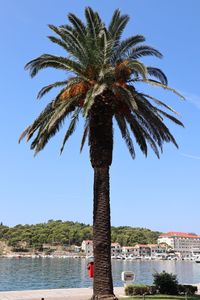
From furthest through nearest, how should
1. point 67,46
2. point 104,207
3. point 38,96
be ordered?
1. point 38,96
2. point 67,46
3. point 104,207

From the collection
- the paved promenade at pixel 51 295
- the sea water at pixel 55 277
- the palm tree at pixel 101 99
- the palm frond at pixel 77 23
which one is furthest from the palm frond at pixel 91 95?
the sea water at pixel 55 277

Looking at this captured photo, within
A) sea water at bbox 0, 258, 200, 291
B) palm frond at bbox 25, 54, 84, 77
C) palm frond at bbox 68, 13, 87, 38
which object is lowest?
sea water at bbox 0, 258, 200, 291

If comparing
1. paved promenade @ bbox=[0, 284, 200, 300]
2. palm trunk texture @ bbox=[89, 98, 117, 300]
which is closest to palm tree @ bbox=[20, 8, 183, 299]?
palm trunk texture @ bbox=[89, 98, 117, 300]

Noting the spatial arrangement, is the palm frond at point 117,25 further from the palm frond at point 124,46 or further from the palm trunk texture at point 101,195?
the palm trunk texture at point 101,195

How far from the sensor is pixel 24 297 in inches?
893

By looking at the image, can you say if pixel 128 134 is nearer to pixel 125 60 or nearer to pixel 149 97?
pixel 149 97

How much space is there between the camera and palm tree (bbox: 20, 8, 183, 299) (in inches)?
715

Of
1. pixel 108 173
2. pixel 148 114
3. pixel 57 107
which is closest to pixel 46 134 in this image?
pixel 57 107

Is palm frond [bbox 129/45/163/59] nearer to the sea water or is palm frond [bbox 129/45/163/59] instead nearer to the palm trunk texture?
the palm trunk texture

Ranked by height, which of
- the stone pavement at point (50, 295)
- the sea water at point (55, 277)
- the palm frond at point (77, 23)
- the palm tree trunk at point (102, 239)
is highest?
the palm frond at point (77, 23)

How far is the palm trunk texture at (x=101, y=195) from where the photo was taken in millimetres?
17859

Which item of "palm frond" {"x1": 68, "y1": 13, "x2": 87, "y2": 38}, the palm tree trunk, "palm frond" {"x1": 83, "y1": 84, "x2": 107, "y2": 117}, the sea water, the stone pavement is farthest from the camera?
the sea water

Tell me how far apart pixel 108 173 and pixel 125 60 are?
5167 millimetres

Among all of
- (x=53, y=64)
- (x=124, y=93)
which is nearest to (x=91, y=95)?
(x=124, y=93)
